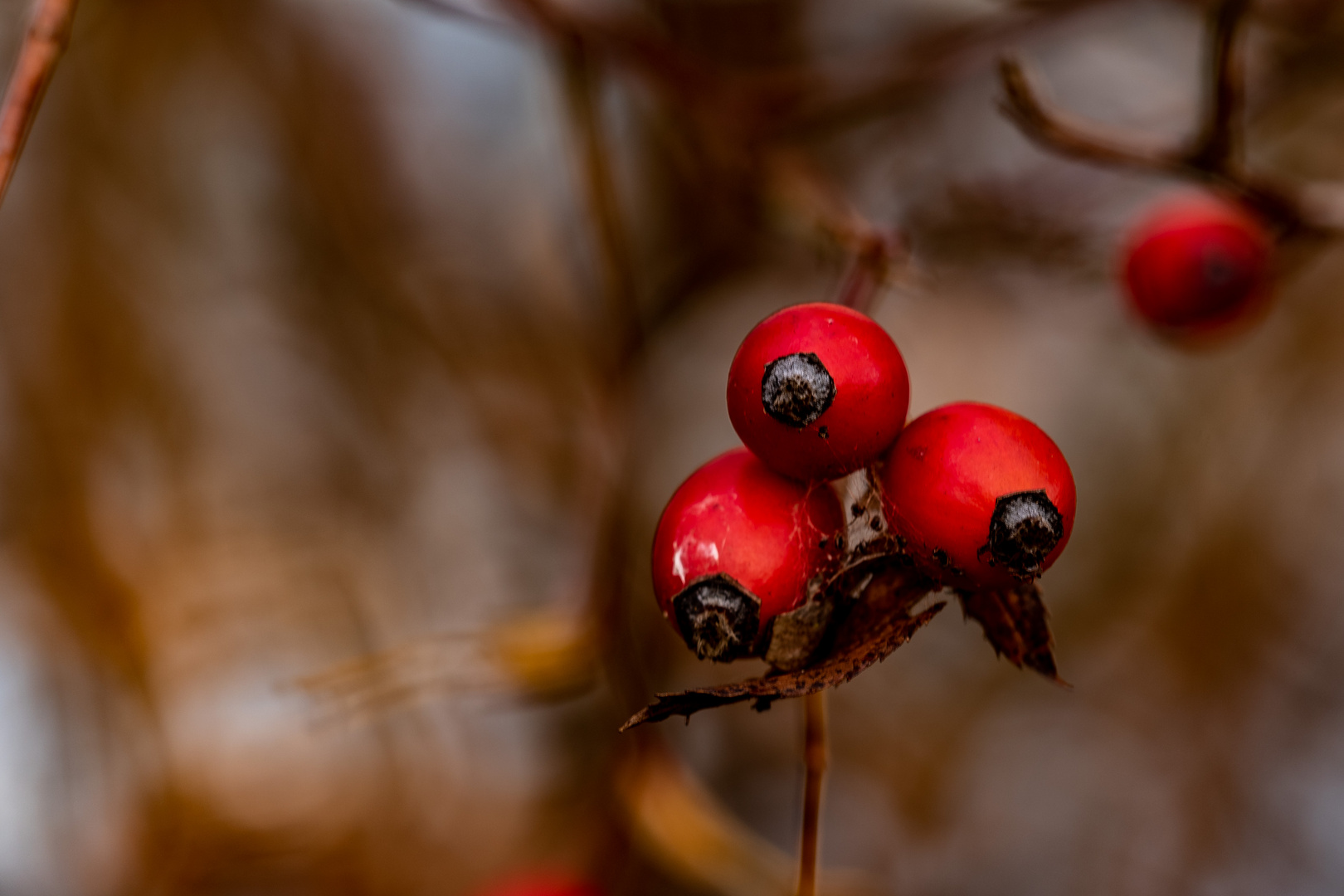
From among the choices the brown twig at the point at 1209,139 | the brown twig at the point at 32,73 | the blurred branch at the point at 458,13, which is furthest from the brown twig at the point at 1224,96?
the brown twig at the point at 32,73

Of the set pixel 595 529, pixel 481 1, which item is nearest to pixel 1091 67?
pixel 481 1

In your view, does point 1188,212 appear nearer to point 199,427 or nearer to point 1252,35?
point 1252,35

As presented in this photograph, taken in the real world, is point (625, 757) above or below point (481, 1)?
below

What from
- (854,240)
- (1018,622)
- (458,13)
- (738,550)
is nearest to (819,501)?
(738,550)

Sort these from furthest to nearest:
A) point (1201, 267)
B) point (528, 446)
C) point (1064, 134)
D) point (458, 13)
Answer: point (528, 446)
point (1201, 267)
point (458, 13)
point (1064, 134)

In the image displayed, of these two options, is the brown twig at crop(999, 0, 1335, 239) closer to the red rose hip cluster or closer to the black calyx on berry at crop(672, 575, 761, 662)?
the red rose hip cluster

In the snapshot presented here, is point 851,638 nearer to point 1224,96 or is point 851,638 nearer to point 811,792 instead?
point 811,792
